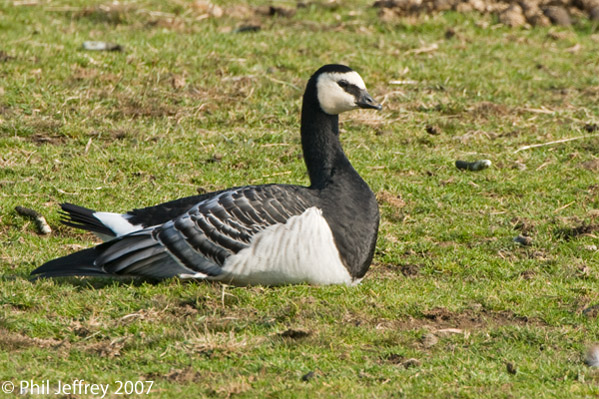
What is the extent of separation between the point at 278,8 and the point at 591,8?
19.0ft

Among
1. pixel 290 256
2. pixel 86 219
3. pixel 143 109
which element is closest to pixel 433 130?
pixel 143 109

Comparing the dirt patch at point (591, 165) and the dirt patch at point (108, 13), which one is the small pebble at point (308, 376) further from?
the dirt patch at point (108, 13)

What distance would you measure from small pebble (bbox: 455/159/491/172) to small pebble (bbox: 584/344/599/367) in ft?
15.4

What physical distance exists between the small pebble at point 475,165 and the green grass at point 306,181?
0.12 metres

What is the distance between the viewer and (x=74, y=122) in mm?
11438

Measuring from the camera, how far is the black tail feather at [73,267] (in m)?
7.03

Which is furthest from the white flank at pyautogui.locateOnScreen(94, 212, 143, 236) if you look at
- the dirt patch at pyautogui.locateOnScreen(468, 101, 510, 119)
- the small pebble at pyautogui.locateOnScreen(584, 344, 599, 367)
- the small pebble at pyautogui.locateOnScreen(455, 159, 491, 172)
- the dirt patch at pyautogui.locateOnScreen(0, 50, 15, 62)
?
the dirt patch at pyautogui.locateOnScreen(468, 101, 510, 119)

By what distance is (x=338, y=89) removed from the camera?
26.0 ft

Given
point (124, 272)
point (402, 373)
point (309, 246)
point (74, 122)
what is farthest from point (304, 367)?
point (74, 122)

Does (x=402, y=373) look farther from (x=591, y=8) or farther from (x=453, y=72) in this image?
(x=591, y=8)

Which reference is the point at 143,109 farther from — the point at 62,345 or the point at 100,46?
the point at 62,345

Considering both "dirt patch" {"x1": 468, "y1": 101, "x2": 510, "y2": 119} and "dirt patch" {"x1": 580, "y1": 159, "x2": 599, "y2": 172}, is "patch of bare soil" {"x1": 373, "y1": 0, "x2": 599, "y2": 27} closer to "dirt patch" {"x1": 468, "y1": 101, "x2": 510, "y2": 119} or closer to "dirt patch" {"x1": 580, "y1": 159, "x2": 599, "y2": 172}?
"dirt patch" {"x1": 468, "y1": 101, "x2": 510, "y2": 119}

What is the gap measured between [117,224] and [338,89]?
2208mm

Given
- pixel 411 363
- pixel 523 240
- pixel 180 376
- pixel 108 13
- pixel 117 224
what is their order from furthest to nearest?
pixel 108 13, pixel 523 240, pixel 117 224, pixel 411 363, pixel 180 376
